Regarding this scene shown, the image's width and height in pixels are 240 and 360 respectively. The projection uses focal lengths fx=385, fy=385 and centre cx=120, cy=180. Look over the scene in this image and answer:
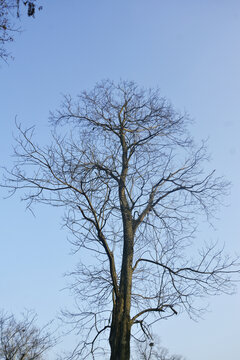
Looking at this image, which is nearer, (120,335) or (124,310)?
(120,335)

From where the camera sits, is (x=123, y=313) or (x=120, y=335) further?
(x=123, y=313)

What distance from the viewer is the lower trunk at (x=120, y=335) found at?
589 cm

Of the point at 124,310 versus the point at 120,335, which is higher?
the point at 124,310

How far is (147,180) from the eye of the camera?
751cm

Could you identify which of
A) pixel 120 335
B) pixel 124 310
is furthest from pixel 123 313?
pixel 120 335

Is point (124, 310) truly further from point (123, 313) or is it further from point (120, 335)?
point (120, 335)

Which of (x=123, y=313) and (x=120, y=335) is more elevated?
(x=123, y=313)

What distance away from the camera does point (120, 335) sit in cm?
603

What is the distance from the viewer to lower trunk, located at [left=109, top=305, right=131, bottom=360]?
5887mm

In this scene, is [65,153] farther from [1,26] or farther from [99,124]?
[1,26]

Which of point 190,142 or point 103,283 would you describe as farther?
point 190,142

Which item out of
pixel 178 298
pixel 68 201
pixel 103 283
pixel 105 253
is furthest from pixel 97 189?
pixel 178 298

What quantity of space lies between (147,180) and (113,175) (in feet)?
2.38

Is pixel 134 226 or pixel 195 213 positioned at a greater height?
pixel 195 213
